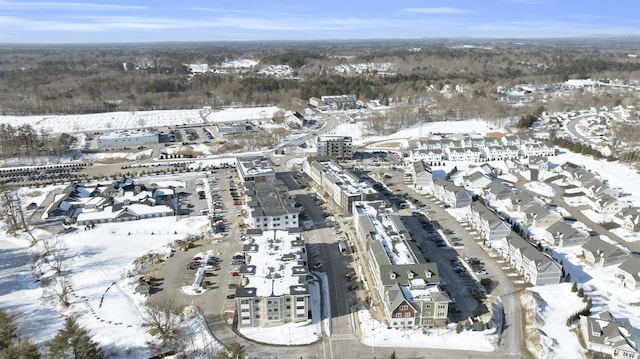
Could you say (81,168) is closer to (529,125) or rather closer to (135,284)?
(135,284)

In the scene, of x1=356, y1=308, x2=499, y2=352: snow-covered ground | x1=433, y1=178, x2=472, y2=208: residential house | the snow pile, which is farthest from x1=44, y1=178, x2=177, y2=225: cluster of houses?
the snow pile

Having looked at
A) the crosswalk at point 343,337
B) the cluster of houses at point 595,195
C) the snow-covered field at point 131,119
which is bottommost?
the crosswalk at point 343,337

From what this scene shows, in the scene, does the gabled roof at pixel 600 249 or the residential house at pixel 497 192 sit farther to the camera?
the residential house at pixel 497 192

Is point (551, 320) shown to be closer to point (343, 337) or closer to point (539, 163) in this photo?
point (343, 337)

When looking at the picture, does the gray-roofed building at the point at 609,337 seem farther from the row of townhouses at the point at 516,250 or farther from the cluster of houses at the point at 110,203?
the cluster of houses at the point at 110,203

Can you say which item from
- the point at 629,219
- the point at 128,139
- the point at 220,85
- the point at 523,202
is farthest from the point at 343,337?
the point at 220,85

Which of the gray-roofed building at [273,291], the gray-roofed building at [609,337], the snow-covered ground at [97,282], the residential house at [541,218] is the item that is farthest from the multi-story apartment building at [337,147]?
the gray-roofed building at [609,337]

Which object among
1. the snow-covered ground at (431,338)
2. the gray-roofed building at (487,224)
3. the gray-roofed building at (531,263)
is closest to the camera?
the snow-covered ground at (431,338)
